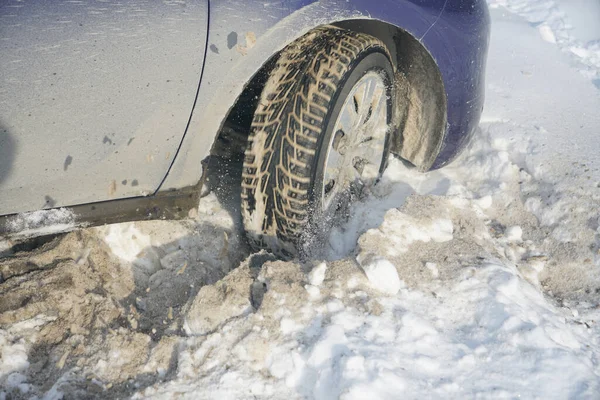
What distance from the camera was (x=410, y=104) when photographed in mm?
2918

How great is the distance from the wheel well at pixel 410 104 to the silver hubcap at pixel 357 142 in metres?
0.19

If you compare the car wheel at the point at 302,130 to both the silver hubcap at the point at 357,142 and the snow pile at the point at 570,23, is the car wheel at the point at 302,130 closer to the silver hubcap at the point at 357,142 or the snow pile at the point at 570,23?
the silver hubcap at the point at 357,142

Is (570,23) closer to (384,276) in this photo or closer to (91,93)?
(384,276)

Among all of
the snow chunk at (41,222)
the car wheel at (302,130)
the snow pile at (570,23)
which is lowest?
the snow chunk at (41,222)

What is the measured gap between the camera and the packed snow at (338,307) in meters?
1.77

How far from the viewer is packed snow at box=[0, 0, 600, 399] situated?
1.77 meters

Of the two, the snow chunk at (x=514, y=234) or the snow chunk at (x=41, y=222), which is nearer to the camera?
the snow chunk at (x=41, y=222)

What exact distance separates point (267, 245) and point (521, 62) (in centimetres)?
318

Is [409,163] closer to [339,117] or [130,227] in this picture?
[339,117]

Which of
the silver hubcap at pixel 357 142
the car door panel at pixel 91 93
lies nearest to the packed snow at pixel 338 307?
the silver hubcap at pixel 357 142

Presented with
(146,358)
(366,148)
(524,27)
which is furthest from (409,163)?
(524,27)

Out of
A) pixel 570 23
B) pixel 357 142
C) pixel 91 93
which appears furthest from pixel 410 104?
pixel 570 23

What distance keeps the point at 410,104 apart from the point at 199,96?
4.79 feet

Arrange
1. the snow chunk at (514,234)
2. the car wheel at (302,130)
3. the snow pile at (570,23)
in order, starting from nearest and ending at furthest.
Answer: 1. the car wheel at (302,130)
2. the snow chunk at (514,234)
3. the snow pile at (570,23)
